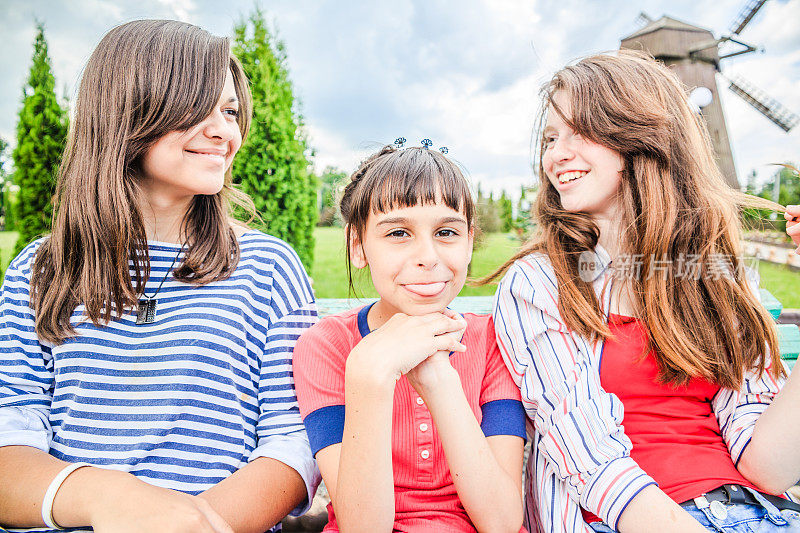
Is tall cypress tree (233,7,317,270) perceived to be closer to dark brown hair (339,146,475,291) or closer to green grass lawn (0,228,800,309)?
green grass lawn (0,228,800,309)

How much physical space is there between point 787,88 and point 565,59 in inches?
629

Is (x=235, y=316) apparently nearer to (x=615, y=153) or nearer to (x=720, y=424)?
(x=615, y=153)

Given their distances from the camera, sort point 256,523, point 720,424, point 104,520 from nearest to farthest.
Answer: point 104,520 < point 256,523 < point 720,424

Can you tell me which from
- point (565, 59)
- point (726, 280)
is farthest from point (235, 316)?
point (726, 280)

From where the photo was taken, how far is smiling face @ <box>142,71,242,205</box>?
1.61 m

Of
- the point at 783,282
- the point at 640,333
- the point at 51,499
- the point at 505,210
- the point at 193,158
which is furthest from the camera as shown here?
the point at 505,210

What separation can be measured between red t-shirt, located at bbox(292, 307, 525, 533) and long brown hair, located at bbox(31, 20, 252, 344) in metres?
0.45

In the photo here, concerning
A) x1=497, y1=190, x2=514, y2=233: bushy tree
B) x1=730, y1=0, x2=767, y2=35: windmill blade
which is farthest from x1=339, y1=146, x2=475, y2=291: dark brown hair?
x1=730, y1=0, x2=767, y2=35: windmill blade

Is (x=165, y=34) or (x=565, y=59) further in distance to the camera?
(x=565, y=59)

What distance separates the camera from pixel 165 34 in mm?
1617

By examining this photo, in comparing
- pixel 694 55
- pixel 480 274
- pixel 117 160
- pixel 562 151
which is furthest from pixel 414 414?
pixel 694 55

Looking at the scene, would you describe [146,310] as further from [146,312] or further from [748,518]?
[748,518]

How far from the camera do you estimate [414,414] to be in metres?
1.56

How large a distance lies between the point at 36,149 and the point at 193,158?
567 centimetres
